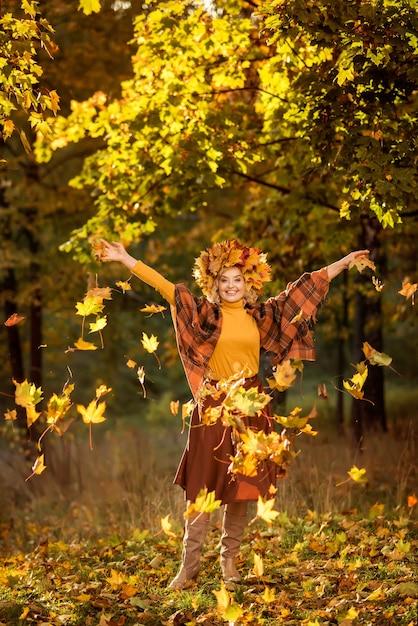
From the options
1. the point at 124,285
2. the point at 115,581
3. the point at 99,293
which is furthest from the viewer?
the point at 115,581

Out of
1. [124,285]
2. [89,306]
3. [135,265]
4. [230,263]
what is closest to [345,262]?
[230,263]

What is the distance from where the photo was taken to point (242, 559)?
592cm

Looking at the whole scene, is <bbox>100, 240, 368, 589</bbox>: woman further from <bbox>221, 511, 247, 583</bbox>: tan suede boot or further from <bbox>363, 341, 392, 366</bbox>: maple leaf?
<bbox>363, 341, 392, 366</bbox>: maple leaf

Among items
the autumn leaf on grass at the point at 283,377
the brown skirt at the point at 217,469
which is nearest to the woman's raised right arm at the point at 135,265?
the brown skirt at the point at 217,469

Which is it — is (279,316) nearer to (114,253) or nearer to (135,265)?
(135,265)

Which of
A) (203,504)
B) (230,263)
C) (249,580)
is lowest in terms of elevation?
(249,580)

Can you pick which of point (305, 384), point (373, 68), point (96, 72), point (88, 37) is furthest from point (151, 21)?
point (305, 384)

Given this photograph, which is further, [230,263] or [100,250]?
[230,263]

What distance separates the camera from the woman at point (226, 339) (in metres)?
5.08

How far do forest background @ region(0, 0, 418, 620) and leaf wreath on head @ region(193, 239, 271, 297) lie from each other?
470 millimetres

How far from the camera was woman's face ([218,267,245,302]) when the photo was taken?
5.24 meters

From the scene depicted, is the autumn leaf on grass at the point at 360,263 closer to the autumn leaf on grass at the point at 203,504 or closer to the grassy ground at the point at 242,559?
the grassy ground at the point at 242,559

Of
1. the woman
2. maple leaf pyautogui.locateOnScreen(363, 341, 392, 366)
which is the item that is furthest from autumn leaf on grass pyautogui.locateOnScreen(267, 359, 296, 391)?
the woman

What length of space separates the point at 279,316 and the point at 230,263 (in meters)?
0.46
